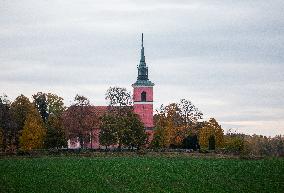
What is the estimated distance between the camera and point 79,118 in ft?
265

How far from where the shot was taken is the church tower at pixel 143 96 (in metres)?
100

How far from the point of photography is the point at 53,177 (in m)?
35.5

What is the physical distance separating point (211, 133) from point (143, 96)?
23.2 m

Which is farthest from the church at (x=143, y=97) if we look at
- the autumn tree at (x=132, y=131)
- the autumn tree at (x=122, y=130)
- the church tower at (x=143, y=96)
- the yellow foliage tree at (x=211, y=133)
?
the autumn tree at (x=122, y=130)

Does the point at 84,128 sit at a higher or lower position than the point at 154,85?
lower

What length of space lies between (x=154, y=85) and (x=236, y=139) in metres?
27.1

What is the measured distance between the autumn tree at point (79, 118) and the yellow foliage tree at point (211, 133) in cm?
1886

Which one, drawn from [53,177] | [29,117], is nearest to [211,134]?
[29,117]

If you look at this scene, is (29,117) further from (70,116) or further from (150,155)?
(150,155)

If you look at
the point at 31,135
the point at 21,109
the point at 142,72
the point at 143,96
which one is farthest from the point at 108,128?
the point at 142,72

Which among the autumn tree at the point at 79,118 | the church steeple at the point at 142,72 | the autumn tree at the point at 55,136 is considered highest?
the church steeple at the point at 142,72

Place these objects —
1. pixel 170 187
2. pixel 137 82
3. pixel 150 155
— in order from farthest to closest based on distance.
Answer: pixel 137 82 < pixel 150 155 < pixel 170 187

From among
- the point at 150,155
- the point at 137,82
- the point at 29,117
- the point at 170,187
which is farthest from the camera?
the point at 137,82

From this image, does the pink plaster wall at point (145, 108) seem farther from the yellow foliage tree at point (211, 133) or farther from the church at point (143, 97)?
the yellow foliage tree at point (211, 133)
